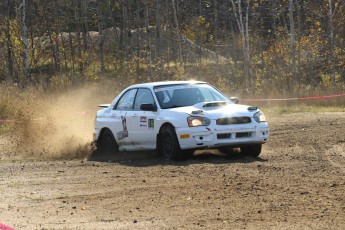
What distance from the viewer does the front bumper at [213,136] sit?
1341cm

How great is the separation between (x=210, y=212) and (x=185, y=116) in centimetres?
512

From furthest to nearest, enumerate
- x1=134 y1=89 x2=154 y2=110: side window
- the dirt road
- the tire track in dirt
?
x1=134 y1=89 x2=154 y2=110: side window, the tire track in dirt, the dirt road

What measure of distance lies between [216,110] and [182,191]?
387cm

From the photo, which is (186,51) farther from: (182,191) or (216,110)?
(182,191)

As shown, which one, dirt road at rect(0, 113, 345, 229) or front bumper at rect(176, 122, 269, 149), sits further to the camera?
front bumper at rect(176, 122, 269, 149)

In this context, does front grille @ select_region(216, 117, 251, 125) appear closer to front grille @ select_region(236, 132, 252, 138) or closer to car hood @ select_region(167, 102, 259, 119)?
car hood @ select_region(167, 102, 259, 119)

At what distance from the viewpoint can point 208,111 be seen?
44.9ft

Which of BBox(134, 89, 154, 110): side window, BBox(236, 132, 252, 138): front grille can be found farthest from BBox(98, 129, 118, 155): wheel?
BBox(236, 132, 252, 138): front grille

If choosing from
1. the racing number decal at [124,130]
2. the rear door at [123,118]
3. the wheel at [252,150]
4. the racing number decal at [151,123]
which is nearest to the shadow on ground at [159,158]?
the wheel at [252,150]

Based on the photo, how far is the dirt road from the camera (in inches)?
323

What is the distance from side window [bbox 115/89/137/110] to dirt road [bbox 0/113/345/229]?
3.22 ft

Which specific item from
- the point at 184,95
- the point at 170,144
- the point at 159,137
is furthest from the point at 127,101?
the point at 170,144

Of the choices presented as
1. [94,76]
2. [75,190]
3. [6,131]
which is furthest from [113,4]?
[75,190]

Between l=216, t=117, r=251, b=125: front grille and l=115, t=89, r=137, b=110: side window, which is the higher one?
l=115, t=89, r=137, b=110: side window
